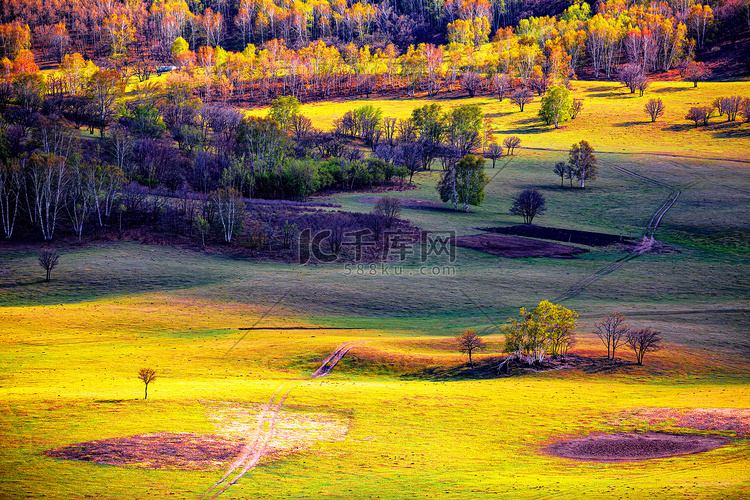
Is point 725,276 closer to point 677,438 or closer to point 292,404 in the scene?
point 677,438

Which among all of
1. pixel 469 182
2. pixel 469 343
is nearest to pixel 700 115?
pixel 469 182

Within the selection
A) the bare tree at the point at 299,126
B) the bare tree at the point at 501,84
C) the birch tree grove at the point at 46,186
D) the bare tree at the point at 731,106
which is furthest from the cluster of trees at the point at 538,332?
the bare tree at the point at 501,84

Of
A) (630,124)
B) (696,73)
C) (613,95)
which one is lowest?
(630,124)

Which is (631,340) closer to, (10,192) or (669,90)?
(10,192)

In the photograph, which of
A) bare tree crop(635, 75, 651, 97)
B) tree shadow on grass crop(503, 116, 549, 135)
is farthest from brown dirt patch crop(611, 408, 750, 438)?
bare tree crop(635, 75, 651, 97)

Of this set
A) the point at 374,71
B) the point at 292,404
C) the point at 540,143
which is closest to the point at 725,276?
the point at 292,404

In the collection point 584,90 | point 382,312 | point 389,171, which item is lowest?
point 382,312
